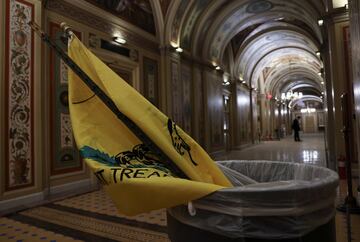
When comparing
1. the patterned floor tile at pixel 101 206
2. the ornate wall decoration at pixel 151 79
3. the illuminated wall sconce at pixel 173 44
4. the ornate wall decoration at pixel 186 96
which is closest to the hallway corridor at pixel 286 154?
the ornate wall decoration at pixel 186 96

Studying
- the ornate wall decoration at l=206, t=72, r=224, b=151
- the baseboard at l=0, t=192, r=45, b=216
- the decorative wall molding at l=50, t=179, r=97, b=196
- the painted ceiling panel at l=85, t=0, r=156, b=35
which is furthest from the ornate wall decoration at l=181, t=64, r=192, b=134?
the baseboard at l=0, t=192, r=45, b=216

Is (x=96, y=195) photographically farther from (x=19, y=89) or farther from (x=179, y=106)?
(x=179, y=106)

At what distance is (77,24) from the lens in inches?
225

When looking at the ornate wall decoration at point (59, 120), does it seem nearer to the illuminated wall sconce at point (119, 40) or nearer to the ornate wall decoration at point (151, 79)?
the illuminated wall sconce at point (119, 40)

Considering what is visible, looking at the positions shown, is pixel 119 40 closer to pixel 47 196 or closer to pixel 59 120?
pixel 59 120

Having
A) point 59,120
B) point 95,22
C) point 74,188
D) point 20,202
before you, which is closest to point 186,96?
point 95,22

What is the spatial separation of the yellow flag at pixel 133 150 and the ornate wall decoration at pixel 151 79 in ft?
20.6

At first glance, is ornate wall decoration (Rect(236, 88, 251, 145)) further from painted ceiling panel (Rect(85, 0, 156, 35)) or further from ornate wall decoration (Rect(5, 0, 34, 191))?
ornate wall decoration (Rect(5, 0, 34, 191))

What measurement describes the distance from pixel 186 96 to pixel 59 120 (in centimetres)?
513

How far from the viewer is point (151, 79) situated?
26.7ft

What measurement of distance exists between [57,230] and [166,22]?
7.02 meters

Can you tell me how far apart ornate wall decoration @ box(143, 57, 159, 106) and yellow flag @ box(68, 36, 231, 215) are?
6.26 meters

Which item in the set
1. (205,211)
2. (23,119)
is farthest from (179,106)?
(205,211)

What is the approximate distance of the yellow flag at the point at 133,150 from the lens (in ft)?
3.26
